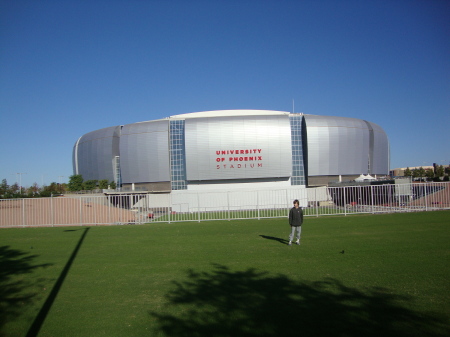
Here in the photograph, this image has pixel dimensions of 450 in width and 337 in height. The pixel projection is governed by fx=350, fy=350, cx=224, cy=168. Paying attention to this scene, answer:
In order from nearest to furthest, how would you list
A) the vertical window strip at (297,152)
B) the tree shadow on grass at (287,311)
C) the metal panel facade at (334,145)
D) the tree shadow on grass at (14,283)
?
the tree shadow on grass at (287,311)
the tree shadow on grass at (14,283)
the metal panel facade at (334,145)
the vertical window strip at (297,152)

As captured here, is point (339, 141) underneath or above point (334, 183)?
above

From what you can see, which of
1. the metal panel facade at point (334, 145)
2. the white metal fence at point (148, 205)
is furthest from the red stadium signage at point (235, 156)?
the white metal fence at point (148, 205)

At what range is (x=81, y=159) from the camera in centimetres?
7100

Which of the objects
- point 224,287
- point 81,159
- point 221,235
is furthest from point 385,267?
point 81,159

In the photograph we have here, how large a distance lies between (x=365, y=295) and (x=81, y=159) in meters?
72.1

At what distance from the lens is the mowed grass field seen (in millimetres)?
5250

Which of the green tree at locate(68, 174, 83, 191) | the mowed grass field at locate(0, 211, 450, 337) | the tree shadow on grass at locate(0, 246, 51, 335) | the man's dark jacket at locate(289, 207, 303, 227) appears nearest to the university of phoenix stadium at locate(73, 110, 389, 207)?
the green tree at locate(68, 174, 83, 191)

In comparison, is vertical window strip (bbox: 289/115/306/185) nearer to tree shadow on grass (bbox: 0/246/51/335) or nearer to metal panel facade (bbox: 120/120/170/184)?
metal panel facade (bbox: 120/120/170/184)

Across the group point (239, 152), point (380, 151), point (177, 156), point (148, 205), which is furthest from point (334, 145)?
point (148, 205)

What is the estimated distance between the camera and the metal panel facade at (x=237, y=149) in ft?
181

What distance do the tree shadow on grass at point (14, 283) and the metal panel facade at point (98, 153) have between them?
53673mm

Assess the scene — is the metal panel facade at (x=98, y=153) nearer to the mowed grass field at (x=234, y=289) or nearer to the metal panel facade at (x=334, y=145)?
the metal panel facade at (x=334, y=145)

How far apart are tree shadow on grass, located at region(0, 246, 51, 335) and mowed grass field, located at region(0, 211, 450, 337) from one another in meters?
0.03

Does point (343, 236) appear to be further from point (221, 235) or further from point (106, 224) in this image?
point (106, 224)
